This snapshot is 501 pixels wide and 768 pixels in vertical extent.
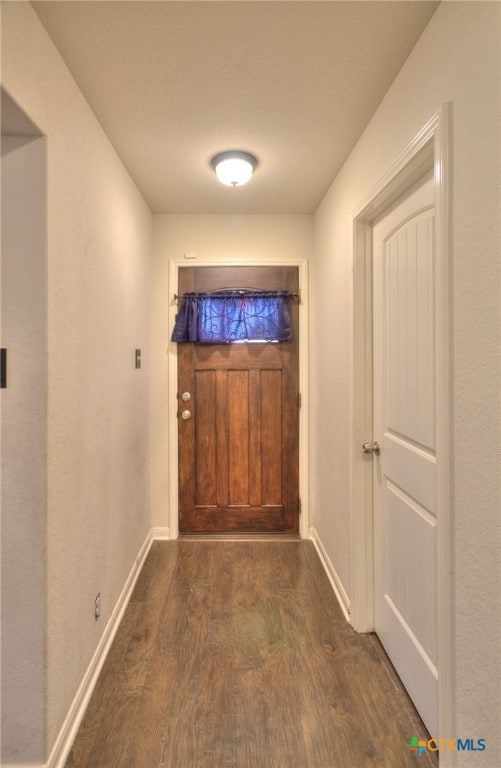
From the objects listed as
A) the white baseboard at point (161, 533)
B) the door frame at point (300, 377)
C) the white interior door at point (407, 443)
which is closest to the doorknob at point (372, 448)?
the white interior door at point (407, 443)

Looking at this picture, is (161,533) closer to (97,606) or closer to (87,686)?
(97,606)

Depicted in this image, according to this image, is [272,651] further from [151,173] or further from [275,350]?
[151,173]

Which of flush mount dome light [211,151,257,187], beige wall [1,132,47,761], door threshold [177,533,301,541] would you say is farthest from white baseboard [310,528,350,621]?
flush mount dome light [211,151,257,187]

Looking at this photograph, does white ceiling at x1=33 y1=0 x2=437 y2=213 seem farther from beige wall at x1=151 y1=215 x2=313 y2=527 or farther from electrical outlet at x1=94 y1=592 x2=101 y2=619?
electrical outlet at x1=94 y1=592 x2=101 y2=619

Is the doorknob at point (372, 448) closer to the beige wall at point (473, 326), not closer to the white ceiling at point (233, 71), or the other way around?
the beige wall at point (473, 326)

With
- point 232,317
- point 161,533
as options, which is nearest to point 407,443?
point 232,317

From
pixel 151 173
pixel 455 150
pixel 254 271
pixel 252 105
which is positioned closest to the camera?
pixel 455 150

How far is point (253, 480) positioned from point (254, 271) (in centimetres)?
A: 159

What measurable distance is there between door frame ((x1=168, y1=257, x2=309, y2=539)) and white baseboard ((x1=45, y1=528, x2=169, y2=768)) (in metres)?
0.67

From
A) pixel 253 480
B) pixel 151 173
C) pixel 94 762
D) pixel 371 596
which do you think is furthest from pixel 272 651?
pixel 151 173

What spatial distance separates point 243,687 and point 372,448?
1.15 metres

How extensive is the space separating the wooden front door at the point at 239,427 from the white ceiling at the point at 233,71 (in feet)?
3.48

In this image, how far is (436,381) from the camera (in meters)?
1.19

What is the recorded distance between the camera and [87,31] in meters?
1.26
